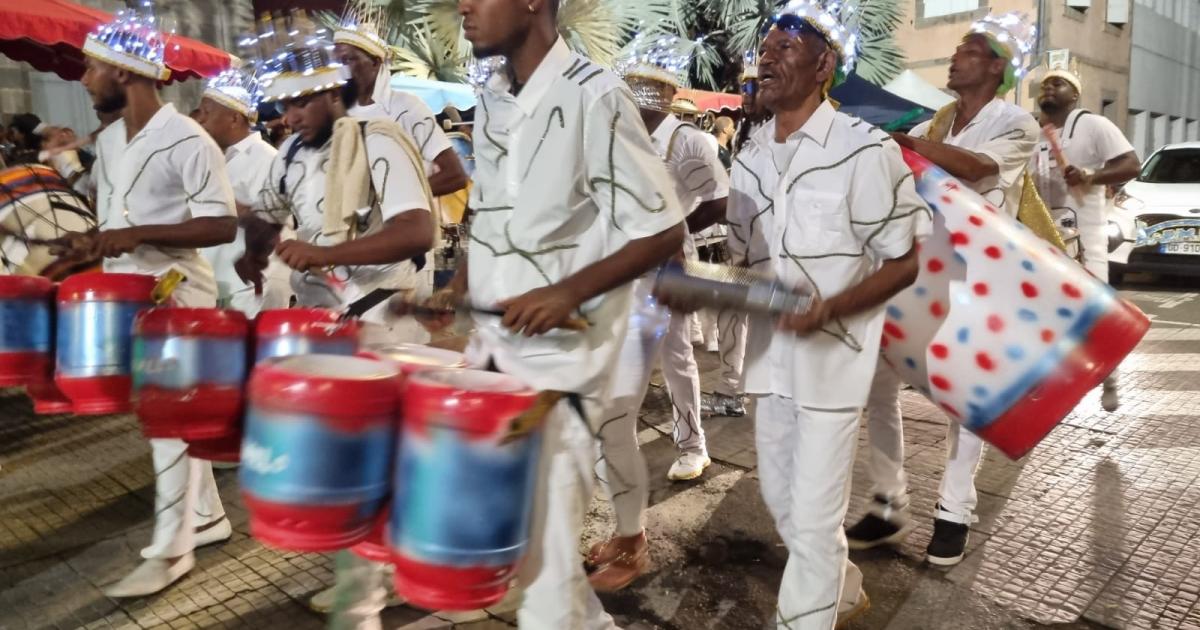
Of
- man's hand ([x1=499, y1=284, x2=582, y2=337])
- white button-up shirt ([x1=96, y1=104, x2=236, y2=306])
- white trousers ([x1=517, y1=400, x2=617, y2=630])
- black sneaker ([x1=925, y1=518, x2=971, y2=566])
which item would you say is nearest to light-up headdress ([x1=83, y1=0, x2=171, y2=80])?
white button-up shirt ([x1=96, y1=104, x2=236, y2=306])

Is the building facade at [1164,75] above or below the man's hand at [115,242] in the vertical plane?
above

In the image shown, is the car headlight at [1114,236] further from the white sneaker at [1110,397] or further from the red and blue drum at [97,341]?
the red and blue drum at [97,341]

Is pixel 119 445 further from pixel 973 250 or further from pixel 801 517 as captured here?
pixel 973 250

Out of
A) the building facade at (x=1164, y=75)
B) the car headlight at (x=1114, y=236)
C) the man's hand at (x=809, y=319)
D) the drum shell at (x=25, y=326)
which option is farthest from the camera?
the building facade at (x=1164, y=75)

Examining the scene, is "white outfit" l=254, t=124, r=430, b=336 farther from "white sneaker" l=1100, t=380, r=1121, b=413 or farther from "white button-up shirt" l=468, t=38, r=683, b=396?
"white sneaker" l=1100, t=380, r=1121, b=413

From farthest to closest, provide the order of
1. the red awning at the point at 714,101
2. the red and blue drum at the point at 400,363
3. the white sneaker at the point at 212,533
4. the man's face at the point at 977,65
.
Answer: the red awning at the point at 714,101
the white sneaker at the point at 212,533
the man's face at the point at 977,65
the red and blue drum at the point at 400,363

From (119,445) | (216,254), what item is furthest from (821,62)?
(119,445)

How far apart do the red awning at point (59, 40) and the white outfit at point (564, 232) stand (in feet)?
16.4

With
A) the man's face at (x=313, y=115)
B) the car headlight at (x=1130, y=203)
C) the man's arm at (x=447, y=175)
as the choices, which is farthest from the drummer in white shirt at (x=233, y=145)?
the car headlight at (x=1130, y=203)

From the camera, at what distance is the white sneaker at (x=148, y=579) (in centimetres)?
357

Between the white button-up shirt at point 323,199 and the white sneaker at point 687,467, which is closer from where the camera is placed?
the white button-up shirt at point 323,199

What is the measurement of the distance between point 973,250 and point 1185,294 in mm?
10429

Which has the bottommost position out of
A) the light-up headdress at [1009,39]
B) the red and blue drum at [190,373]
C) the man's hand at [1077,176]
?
the red and blue drum at [190,373]

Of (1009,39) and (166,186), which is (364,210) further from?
(1009,39)
